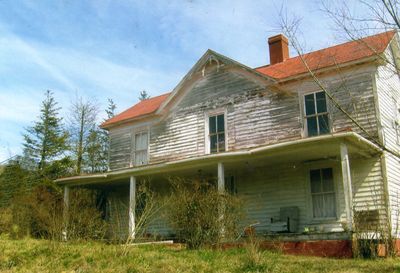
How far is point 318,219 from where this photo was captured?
1404 cm

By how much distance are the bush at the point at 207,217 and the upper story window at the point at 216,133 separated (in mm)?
5121

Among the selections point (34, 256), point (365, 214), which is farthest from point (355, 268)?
point (34, 256)

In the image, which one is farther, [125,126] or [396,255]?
[125,126]

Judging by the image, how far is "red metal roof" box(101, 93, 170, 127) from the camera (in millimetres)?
20495

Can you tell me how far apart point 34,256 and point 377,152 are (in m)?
10.0

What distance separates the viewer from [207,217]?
1170cm

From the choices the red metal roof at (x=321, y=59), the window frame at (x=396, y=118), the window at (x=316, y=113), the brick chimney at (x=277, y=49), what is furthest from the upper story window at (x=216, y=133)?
the window frame at (x=396, y=118)

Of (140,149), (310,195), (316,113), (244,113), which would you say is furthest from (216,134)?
(310,195)

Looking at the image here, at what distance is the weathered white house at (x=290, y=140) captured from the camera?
1292cm

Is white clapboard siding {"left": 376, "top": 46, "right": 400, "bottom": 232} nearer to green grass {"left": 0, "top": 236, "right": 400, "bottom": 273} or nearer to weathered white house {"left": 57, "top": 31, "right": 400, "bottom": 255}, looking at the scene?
weathered white house {"left": 57, "top": 31, "right": 400, "bottom": 255}

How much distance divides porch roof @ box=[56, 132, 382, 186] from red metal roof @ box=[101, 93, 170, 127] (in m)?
4.36

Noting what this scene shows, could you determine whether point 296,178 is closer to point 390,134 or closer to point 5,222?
point 390,134

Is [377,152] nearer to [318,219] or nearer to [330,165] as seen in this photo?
[330,165]

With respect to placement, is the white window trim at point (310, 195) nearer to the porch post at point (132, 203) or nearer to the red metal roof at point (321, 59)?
the red metal roof at point (321, 59)
